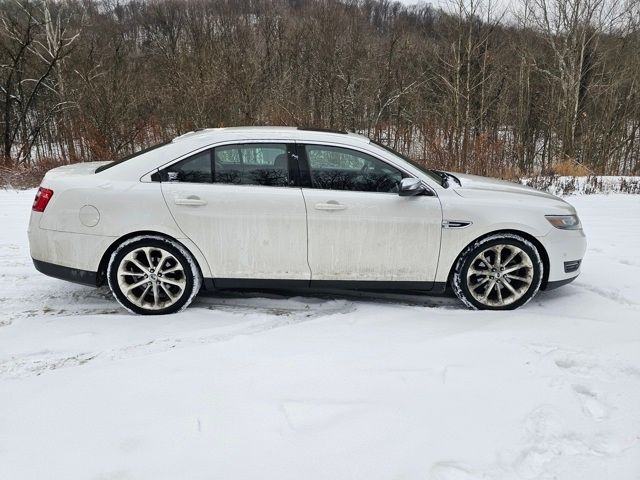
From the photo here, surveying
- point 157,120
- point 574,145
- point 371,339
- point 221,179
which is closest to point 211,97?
point 157,120

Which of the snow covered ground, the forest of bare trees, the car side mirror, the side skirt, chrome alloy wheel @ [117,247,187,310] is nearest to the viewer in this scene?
the snow covered ground

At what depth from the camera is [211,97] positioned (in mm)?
15703

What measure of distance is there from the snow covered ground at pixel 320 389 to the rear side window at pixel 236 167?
1094mm

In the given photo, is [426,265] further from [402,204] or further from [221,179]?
[221,179]

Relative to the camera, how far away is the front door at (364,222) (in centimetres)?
358

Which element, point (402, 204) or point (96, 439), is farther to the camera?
point (402, 204)

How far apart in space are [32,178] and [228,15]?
79.7 ft

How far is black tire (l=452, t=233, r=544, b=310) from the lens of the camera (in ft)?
12.2

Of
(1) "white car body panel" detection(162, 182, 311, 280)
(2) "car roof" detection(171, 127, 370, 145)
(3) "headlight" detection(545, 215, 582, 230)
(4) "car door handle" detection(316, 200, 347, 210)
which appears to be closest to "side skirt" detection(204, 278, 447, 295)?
(1) "white car body panel" detection(162, 182, 311, 280)

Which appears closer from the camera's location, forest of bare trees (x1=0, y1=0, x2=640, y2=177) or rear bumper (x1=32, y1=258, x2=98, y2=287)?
rear bumper (x1=32, y1=258, x2=98, y2=287)

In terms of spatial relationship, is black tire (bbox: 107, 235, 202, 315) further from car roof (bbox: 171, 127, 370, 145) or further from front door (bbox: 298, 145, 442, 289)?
front door (bbox: 298, 145, 442, 289)

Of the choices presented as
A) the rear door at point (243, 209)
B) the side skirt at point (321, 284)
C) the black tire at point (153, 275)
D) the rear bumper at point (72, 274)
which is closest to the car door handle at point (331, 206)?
the rear door at point (243, 209)

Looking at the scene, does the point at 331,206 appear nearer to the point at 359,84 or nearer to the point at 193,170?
the point at 193,170

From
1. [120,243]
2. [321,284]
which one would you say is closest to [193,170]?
[120,243]
